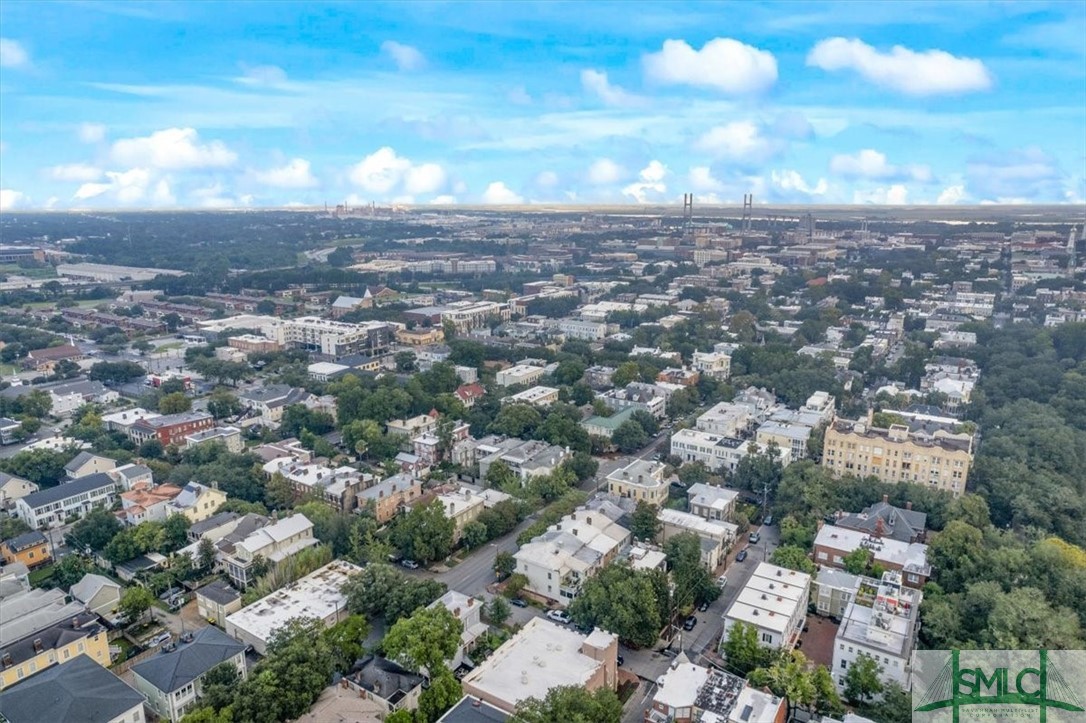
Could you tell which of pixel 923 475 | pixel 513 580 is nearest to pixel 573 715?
pixel 513 580

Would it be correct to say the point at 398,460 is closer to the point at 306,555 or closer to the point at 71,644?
the point at 306,555

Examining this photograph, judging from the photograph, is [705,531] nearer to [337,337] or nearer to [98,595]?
[98,595]

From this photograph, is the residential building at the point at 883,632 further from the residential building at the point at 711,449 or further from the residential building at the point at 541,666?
the residential building at the point at 711,449

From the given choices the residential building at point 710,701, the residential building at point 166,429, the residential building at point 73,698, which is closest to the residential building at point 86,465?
the residential building at point 166,429

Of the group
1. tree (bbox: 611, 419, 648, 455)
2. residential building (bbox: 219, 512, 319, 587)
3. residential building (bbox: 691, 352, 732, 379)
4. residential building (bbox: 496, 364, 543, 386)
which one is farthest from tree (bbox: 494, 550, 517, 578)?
residential building (bbox: 691, 352, 732, 379)

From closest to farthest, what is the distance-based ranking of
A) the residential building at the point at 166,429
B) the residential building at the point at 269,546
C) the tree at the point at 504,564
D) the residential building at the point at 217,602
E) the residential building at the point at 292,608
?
1. the residential building at the point at 292,608
2. the residential building at the point at 217,602
3. the residential building at the point at 269,546
4. the tree at the point at 504,564
5. the residential building at the point at 166,429

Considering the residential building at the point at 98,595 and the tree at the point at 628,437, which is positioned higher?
the tree at the point at 628,437
